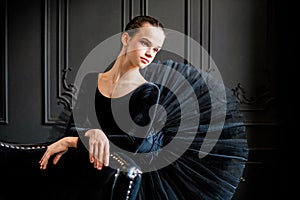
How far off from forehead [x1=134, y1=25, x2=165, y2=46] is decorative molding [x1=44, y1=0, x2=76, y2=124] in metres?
0.95

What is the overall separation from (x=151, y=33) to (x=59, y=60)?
1001 millimetres

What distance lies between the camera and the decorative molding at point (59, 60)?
2148mm

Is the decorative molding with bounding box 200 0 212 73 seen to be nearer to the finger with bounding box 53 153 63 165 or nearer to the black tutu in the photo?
the black tutu

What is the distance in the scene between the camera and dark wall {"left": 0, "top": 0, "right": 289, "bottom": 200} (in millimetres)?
2152

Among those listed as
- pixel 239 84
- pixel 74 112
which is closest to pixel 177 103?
pixel 74 112

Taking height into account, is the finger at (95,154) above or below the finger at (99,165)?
above

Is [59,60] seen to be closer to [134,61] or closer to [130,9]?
[130,9]

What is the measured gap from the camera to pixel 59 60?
216cm

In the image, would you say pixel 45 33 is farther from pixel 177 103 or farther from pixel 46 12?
pixel 177 103

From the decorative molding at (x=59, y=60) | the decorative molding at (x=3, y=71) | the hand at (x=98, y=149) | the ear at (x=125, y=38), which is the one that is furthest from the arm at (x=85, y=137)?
the decorative molding at (x=3, y=71)

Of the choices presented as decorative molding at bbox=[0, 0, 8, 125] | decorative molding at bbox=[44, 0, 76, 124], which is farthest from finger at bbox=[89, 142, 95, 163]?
decorative molding at bbox=[0, 0, 8, 125]

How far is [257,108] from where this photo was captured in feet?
7.17

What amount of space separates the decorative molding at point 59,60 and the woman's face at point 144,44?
93 cm

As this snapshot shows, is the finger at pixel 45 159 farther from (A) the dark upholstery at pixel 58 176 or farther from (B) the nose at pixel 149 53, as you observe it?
(B) the nose at pixel 149 53
